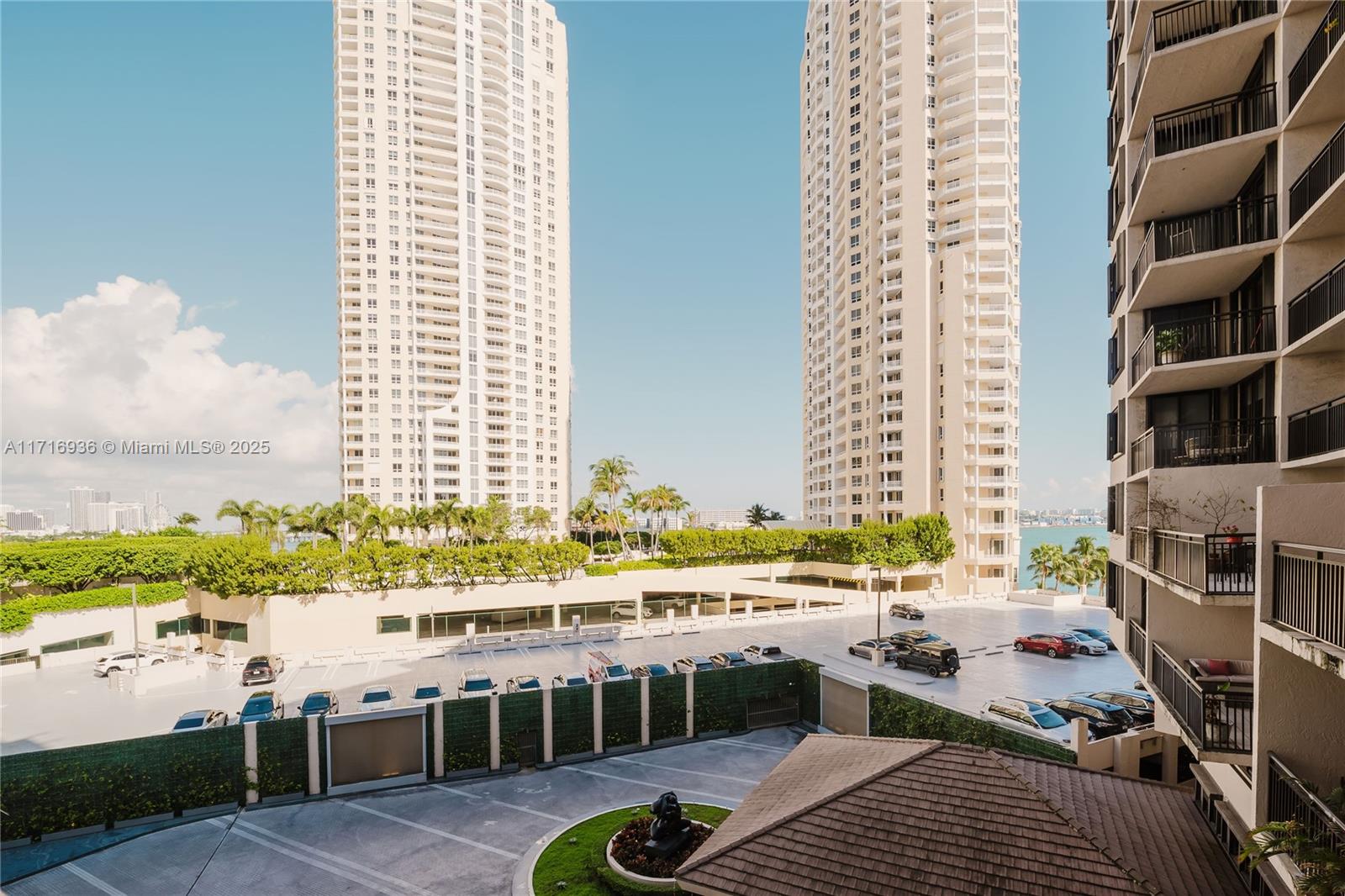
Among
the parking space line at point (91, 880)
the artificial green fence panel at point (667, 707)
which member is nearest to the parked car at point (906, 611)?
the artificial green fence panel at point (667, 707)

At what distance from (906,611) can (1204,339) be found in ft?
117

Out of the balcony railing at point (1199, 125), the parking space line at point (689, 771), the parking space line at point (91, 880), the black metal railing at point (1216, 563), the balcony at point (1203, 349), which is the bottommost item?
the parking space line at point (689, 771)

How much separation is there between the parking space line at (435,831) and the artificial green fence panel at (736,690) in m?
10.2

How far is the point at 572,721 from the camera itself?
23797 millimetres

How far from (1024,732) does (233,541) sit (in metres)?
50.4

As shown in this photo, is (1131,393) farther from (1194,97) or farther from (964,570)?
(964,570)

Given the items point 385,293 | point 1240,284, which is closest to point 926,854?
point 1240,284

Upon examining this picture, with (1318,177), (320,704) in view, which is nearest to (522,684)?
(320,704)

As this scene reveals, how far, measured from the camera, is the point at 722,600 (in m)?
61.3

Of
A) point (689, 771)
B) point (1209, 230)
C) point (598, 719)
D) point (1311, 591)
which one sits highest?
point (1209, 230)

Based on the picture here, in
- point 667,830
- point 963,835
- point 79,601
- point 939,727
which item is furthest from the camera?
point 79,601

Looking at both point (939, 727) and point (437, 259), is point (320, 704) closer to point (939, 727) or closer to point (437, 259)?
point (939, 727)

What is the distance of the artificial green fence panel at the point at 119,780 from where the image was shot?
709 inches

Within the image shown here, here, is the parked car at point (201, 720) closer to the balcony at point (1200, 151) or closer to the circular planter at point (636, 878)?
the circular planter at point (636, 878)
